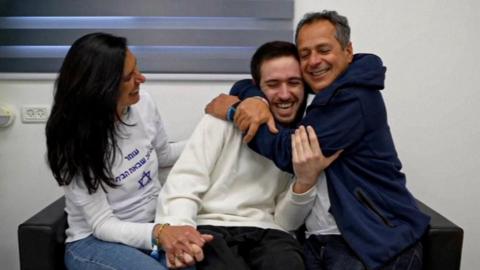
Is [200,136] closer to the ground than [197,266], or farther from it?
farther from it

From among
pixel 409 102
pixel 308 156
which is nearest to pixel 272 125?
pixel 308 156

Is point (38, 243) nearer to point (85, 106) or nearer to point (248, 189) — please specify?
point (85, 106)

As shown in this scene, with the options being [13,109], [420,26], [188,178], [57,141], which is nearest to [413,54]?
[420,26]

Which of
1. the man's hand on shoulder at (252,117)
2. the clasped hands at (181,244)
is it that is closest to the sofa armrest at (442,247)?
the man's hand on shoulder at (252,117)

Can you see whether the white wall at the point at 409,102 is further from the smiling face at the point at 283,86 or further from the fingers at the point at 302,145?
the fingers at the point at 302,145

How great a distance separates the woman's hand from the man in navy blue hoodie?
0.03m

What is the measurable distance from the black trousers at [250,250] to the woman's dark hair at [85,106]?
1.38ft

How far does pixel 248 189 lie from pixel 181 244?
0.39 m

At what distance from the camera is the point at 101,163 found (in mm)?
1375

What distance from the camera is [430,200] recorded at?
86.1 inches

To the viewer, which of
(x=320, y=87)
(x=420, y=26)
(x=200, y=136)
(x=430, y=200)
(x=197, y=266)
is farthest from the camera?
(x=430, y=200)

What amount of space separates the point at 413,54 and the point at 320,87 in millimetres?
815

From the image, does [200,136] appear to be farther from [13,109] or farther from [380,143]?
[13,109]

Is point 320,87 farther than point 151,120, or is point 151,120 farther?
point 151,120
